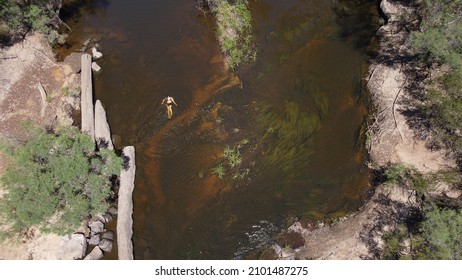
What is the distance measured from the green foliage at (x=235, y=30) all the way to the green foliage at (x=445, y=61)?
25.1ft

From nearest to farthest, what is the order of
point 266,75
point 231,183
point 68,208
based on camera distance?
point 68,208 < point 231,183 < point 266,75

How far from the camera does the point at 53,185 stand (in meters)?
12.7

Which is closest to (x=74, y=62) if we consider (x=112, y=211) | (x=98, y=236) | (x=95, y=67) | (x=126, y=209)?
(x=95, y=67)

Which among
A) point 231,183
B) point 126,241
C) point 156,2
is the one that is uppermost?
point 156,2

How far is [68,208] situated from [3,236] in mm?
2551

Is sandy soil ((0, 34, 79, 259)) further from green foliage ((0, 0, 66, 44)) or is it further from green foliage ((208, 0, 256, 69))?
green foliage ((208, 0, 256, 69))

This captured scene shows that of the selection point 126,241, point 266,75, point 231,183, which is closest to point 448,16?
point 266,75

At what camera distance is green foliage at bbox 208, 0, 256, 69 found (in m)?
17.8

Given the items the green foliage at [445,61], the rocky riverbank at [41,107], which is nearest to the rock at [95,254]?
the rocky riverbank at [41,107]

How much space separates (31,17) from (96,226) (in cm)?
1105

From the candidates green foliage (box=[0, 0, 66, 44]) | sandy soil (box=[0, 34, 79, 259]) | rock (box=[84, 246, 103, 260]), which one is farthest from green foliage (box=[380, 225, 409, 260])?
green foliage (box=[0, 0, 66, 44])

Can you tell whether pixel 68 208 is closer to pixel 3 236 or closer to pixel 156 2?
pixel 3 236

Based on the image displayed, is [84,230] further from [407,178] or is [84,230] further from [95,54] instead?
[407,178]

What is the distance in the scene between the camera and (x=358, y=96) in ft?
54.4
